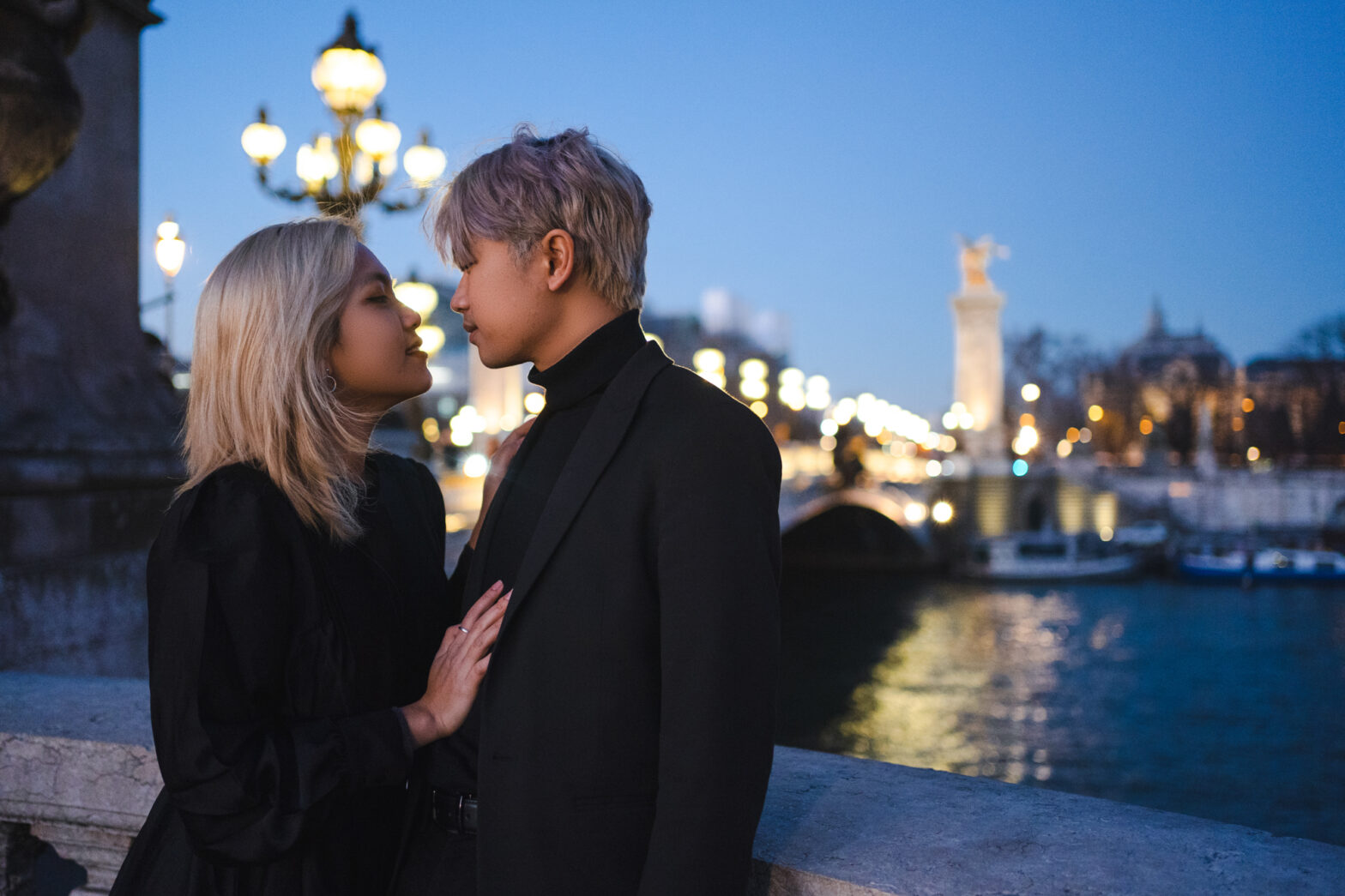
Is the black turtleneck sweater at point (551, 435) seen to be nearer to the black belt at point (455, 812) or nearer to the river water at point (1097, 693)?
the black belt at point (455, 812)

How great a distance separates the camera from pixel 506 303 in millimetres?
1660

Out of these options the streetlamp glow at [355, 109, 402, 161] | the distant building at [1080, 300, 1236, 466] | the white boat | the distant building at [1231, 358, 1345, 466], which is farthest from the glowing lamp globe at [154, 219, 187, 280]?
the distant building at [1231, 358, 1345, 466]

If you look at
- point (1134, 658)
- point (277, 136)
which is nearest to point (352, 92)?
point (277, 136)

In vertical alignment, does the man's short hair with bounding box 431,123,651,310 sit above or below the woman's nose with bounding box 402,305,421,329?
above

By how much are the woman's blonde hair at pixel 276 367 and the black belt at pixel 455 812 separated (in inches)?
17.6

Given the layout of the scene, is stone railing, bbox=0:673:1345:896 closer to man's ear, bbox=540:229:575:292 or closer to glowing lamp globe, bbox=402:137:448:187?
man's ear, bbox=540:229:575:292

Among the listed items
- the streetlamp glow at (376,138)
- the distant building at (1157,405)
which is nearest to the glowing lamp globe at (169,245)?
the streetlamp glow at (376,138)

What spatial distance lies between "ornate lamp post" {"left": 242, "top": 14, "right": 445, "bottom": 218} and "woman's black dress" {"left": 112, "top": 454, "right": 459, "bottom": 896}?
4.55m

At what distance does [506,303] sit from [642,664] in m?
0.57

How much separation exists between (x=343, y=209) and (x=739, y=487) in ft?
4.51

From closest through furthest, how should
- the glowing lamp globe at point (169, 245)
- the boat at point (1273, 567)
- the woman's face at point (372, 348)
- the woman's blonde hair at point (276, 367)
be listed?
the woman's blonde hair at point (276, 367)
the woman's face at point (372, 348)
the glowing lamp globe at point (169, 245)
the boat at point (1273, 567)

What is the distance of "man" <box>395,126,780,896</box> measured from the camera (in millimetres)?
1380

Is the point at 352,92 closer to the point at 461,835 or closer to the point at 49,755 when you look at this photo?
the point at 49,755

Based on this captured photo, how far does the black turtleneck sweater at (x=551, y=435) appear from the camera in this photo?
1671mm
